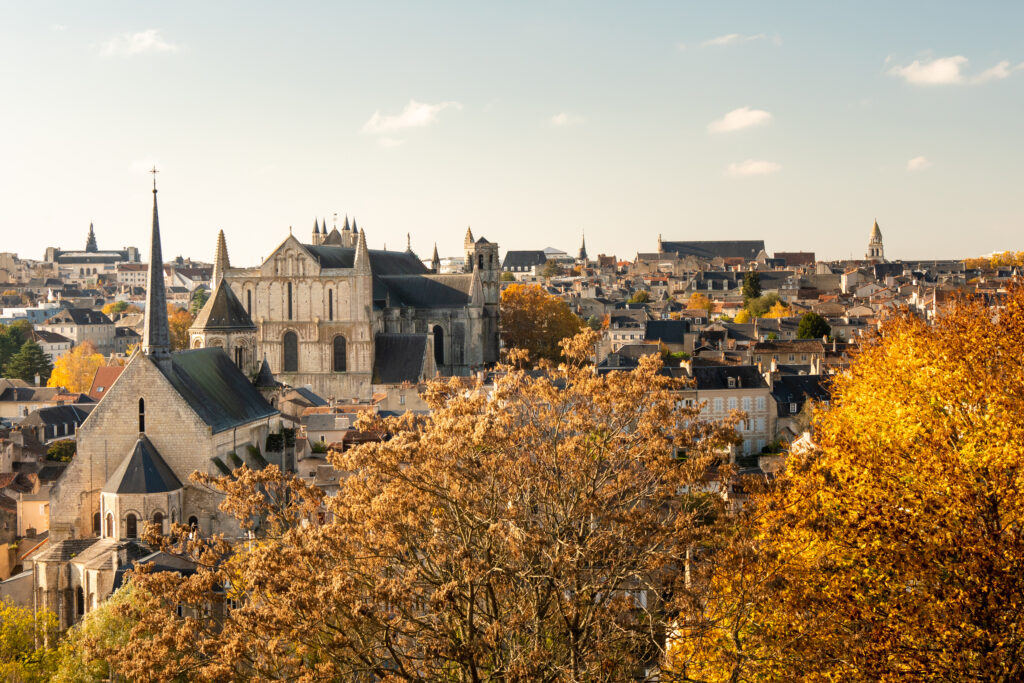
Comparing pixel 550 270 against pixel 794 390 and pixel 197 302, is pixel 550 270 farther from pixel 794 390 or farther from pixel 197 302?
pixel 794 390

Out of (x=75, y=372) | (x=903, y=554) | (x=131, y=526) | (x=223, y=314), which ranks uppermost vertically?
(x=223, y=314)

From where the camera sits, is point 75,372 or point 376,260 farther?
point 75,372

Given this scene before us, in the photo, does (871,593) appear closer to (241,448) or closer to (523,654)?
(523,654)

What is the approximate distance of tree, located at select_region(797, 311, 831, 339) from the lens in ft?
283

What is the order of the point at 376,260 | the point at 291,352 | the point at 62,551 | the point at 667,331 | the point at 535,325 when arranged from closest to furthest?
the point at 62,551 → the point at 291,352 → the point at 376,260 → the point at 535,325 → the point at 667,331

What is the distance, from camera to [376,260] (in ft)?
231

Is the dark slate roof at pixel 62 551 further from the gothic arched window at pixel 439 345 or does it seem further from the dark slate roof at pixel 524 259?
the dark slate roof at pixel 524 259

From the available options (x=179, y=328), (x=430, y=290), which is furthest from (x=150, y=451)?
(x=179, y=328)

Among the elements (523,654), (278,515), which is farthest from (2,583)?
(523,654)

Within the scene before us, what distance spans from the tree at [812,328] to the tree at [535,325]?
1858cm

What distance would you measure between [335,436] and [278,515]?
26.2 m

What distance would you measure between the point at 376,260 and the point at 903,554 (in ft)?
189

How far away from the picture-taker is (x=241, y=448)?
114ft

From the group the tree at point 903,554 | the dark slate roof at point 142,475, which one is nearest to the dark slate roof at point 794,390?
the dark slate roof at point 142,475
